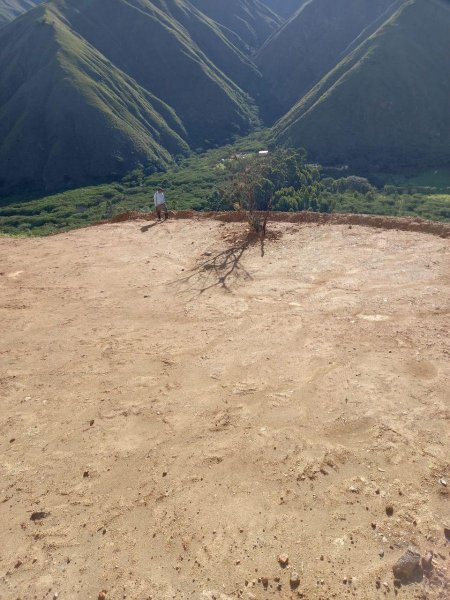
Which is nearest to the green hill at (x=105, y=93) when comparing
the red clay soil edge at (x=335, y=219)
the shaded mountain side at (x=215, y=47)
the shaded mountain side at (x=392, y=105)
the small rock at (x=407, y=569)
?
the shaded mountain side at (x=215, y=47)

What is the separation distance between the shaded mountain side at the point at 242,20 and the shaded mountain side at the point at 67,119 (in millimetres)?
64755

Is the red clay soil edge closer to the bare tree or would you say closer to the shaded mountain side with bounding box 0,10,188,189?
the bare tree

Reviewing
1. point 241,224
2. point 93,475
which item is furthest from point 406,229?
point 93,475

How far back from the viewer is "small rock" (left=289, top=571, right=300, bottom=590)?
4.87m

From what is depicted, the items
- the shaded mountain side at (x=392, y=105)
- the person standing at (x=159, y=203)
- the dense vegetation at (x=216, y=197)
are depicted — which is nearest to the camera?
the person standing at (x=159, y=203)

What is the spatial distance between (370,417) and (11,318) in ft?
26.9

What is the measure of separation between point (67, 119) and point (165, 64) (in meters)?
38.7

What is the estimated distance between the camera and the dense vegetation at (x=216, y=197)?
60.1 metres

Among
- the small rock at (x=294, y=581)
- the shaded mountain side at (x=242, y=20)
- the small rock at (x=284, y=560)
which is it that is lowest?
the small rock at (x=294, y=581)

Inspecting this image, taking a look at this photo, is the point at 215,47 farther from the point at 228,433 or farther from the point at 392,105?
the point at 228,433

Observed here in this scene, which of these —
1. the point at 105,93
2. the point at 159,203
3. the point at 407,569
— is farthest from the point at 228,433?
the point at 105,93

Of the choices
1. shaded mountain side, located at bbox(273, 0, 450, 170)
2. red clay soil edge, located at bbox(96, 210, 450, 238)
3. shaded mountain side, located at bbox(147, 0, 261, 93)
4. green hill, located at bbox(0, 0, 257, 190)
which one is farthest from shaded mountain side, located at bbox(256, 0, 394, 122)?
red clay soil edge, located at bbox(96, 210, 450, 238)

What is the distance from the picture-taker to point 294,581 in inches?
193

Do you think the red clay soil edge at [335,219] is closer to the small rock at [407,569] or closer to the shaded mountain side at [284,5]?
the small rock at [407,569]
